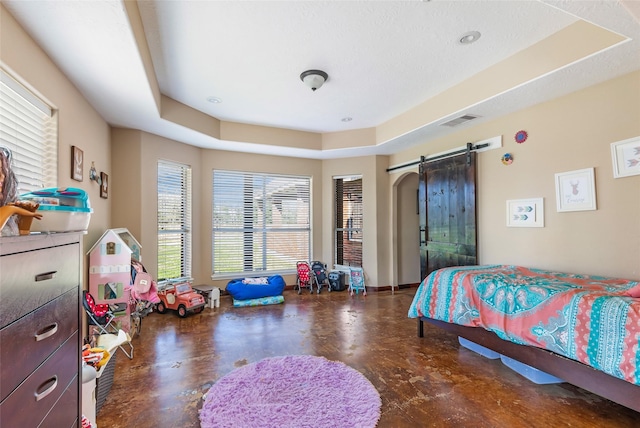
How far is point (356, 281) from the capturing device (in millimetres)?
5699

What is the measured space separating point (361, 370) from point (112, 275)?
9.02 ft

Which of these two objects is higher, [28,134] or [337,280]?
[28,134]

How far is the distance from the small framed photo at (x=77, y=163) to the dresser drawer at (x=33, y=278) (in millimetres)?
1944

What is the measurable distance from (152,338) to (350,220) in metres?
3.93

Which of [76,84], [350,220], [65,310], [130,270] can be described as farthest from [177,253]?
[65,310]

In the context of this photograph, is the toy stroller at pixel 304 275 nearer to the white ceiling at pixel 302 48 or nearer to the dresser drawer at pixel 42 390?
the white ceiling at pixel 302 48

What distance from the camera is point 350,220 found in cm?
612

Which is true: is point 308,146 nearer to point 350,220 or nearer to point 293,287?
point 350,220

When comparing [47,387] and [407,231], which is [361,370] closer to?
[47,387]

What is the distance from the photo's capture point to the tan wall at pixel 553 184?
266cm

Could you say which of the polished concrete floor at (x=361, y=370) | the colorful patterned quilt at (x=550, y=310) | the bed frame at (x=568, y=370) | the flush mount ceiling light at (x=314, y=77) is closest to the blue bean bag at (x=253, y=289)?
the polished concrete floor at (x=361, y=370)

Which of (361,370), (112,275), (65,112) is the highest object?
(65,112)

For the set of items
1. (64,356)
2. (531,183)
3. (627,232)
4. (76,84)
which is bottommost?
(64,356)

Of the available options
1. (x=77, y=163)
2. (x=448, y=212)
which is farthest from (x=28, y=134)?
(x=448, y=212)
